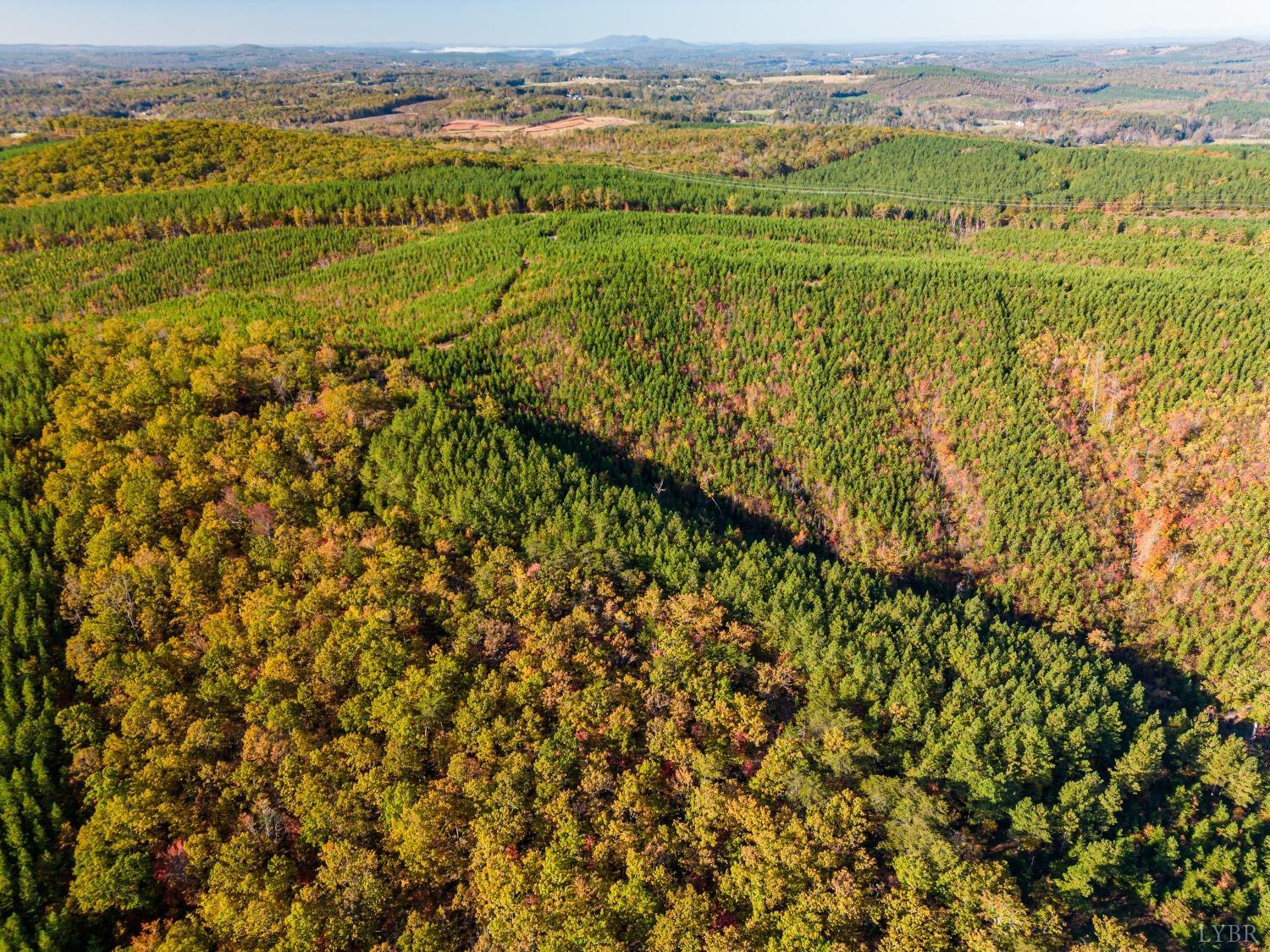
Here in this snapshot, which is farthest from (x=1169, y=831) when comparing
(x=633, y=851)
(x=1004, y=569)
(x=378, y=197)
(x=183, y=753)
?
(x=378, y=197)

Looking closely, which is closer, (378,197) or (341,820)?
(341,820)

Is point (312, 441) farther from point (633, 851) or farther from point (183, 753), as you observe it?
point (633, 851)

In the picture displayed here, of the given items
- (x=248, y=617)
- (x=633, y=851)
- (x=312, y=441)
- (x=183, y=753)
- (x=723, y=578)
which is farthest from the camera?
(x=312, y=441)

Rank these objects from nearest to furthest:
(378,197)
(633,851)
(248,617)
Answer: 1. (633,851)
2. (248,617)
3. (378,197)

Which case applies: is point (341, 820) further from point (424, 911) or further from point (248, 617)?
point (248, 617)

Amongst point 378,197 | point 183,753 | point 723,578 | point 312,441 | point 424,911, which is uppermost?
point 378,197

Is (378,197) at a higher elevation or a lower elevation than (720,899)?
higher

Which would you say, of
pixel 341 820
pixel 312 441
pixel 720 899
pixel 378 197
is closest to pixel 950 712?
pixel 720 899
